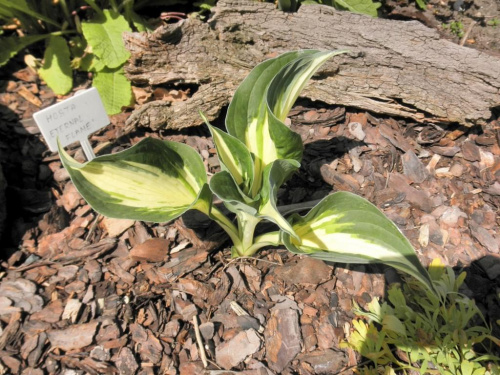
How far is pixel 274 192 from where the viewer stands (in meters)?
1.30

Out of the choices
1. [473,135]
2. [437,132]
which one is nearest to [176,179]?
[437,132]

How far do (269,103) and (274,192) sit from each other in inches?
11.8

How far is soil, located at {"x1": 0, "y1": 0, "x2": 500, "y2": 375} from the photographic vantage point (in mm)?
1492

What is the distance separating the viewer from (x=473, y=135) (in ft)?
6.87

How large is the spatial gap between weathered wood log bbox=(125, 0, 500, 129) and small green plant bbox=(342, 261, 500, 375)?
824 millimetres

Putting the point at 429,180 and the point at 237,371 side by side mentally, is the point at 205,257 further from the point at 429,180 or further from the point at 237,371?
the point at 429,180

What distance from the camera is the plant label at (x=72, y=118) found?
1.56 metres

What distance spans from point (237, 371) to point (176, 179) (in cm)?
66

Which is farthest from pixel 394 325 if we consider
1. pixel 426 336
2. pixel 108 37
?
pixel 108 37

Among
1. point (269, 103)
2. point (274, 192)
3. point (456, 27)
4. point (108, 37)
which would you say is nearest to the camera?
point (274, 192)

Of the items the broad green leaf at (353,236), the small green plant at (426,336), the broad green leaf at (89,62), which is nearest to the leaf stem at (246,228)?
the broad green leaf at (353,236)

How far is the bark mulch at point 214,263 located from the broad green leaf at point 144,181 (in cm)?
34

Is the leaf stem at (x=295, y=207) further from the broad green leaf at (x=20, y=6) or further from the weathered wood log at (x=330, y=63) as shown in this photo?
the broad green leaf at (x=20, y=6)

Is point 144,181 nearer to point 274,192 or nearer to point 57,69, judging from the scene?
point 274,192
